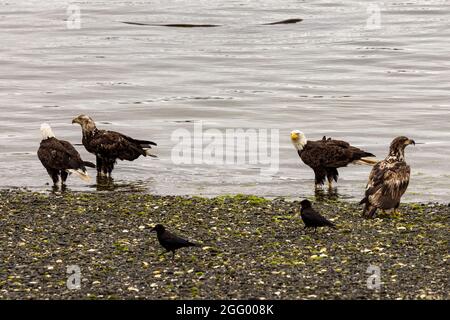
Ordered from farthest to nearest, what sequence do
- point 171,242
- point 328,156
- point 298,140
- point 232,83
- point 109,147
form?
point 232,83
point 109,147
point 298,140
point 328,156
point 171,242

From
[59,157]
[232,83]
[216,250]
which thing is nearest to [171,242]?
[216,250]

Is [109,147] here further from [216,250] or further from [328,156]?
[216,250]

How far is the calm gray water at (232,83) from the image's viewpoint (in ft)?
70.4

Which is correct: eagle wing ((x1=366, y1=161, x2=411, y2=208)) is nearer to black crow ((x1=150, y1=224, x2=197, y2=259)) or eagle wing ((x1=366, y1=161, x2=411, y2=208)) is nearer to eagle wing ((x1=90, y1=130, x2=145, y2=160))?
black crow ((x1=150, y1=224, x2=197, y2=259))

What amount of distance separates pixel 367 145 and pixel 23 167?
7.78 metres

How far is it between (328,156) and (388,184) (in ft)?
11.4

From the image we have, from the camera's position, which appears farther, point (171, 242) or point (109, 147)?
point (109, 147)

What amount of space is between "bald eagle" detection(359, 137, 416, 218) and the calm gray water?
1.97m

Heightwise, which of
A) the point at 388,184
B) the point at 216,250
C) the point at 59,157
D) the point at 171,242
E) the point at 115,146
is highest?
the point at 115,146

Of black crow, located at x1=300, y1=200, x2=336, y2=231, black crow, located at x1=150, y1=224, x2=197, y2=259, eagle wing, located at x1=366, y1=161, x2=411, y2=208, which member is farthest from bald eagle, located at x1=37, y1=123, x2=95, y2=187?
black crow, located at x1=150, y1=224, x2=197, y2=259

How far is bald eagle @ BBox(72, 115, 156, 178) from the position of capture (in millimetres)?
20672

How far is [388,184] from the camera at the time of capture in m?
16.0

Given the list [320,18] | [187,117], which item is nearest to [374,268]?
[187,117]

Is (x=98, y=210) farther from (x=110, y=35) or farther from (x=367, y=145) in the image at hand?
(x=110, y=35)
